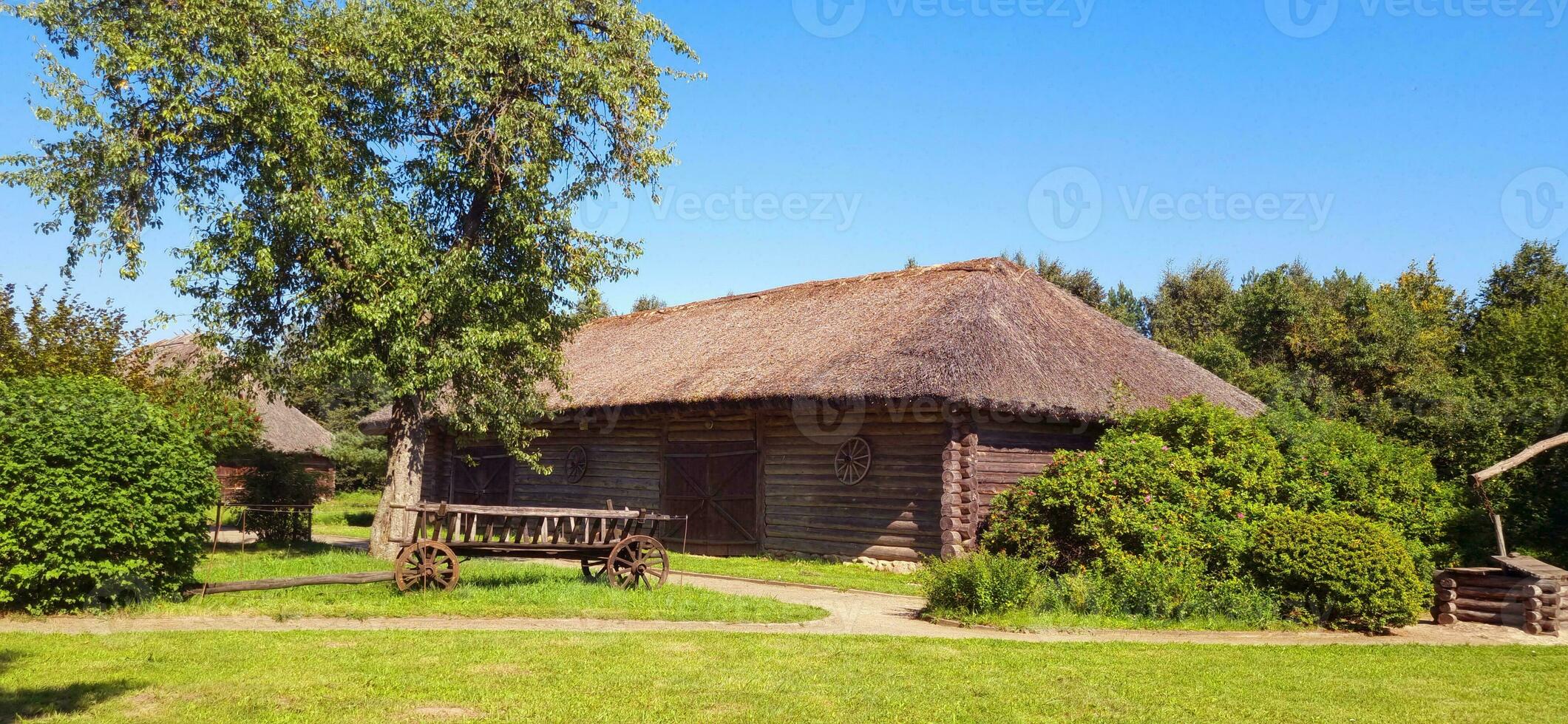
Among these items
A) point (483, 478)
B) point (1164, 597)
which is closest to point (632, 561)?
point (1164, 597)

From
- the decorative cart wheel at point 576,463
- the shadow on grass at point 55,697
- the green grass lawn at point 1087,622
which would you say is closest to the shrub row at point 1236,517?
the green grass lawn at point 1087,622

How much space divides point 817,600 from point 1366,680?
19.7ft

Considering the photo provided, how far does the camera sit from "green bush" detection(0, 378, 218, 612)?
9.09 m

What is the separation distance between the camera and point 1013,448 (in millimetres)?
16812

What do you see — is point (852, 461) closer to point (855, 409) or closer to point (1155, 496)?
point (855, 409)

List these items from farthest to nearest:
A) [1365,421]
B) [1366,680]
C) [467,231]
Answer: [1365,421]
[467,231]
[1366,680]

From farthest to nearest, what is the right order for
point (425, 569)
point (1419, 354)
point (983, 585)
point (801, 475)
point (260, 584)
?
point (1419, 354) < point (801, 475) < point (425, 569) < point (983, 585) < point (260, 584)

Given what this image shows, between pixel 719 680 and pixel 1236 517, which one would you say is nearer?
pixel 719 680

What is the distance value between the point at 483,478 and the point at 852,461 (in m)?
10.5

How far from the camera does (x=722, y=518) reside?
19.4 meters

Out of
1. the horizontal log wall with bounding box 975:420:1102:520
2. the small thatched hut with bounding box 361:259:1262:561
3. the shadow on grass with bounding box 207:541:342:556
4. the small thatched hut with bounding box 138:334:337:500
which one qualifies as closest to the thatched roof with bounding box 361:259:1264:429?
the small thatched hut with bounding box 361:259:1262:561

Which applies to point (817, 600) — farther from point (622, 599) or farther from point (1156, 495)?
point (1156, 495)

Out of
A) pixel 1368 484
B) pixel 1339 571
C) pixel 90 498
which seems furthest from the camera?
pixel 1368 484

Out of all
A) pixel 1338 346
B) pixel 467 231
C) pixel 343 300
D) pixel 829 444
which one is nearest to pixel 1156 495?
pixel 829 444
